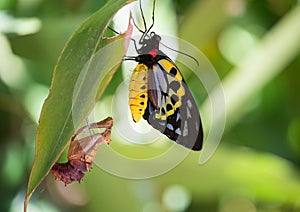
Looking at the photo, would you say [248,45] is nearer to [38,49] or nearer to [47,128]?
[38,49]

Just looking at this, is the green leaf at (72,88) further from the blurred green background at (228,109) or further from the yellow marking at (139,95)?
the blurred green background at (228,109)

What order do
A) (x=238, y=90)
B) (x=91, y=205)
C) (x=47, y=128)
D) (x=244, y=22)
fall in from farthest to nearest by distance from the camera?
1. (x=244, y=22)
2. (x=238, y=90)
3. (x=91, y=205)
4. (x=47, y=128)

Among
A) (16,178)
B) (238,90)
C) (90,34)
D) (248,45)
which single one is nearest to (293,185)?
(238,90)

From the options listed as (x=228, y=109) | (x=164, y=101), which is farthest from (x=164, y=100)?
(x=228, y=109)

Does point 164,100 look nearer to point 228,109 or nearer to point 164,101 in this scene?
point 164,101

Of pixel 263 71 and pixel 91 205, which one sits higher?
pixel 263 71

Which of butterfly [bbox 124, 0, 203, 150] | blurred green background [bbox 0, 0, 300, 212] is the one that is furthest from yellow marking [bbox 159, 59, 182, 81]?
blurred green background [bbox 0, 0, 300, 212]
